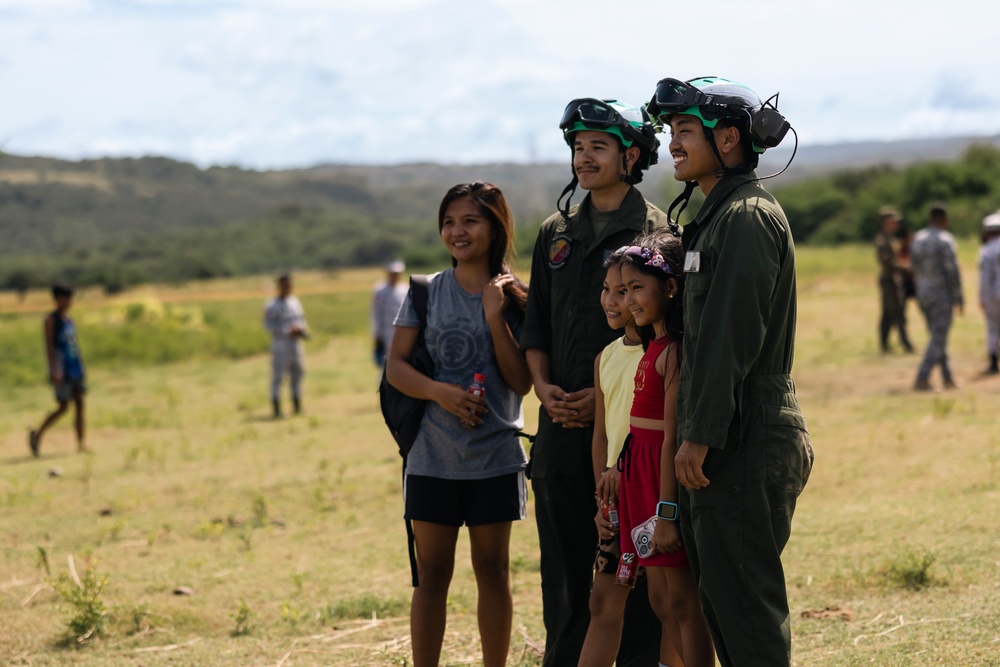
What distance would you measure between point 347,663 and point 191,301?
59127 millimetres

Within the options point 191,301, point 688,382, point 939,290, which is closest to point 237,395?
point 939,290

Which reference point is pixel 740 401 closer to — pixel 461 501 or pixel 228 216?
pixel 461 501

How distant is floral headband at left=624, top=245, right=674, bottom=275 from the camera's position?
372 centimetres

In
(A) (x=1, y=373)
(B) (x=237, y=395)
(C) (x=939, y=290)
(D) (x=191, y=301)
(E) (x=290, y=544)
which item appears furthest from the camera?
(D) (x=191, y=301)

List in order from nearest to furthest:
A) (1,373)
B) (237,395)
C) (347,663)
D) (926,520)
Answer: (347,663) → (926,520) → (237,395) → (1,373)

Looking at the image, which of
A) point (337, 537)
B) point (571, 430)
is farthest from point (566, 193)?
point (337, 537)

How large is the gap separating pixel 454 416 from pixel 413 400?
0.17 meters

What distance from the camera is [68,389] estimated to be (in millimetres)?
12508

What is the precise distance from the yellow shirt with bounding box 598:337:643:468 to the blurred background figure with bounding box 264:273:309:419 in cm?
1054

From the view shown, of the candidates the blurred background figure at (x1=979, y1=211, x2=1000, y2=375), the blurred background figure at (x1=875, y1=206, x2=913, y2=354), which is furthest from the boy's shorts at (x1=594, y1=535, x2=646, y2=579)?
the blurred background figure at (x1=875, y1=206, x2=913, y2=354)

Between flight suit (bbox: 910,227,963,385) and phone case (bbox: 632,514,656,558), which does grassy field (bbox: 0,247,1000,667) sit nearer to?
flight suit (bbox: 910,227,963,385)

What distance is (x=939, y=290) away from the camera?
489 inches

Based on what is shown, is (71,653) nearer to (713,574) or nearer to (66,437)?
(713,574)

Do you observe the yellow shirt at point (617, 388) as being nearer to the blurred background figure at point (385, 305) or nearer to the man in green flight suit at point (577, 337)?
the man in green flight suit at point (577, 337)
